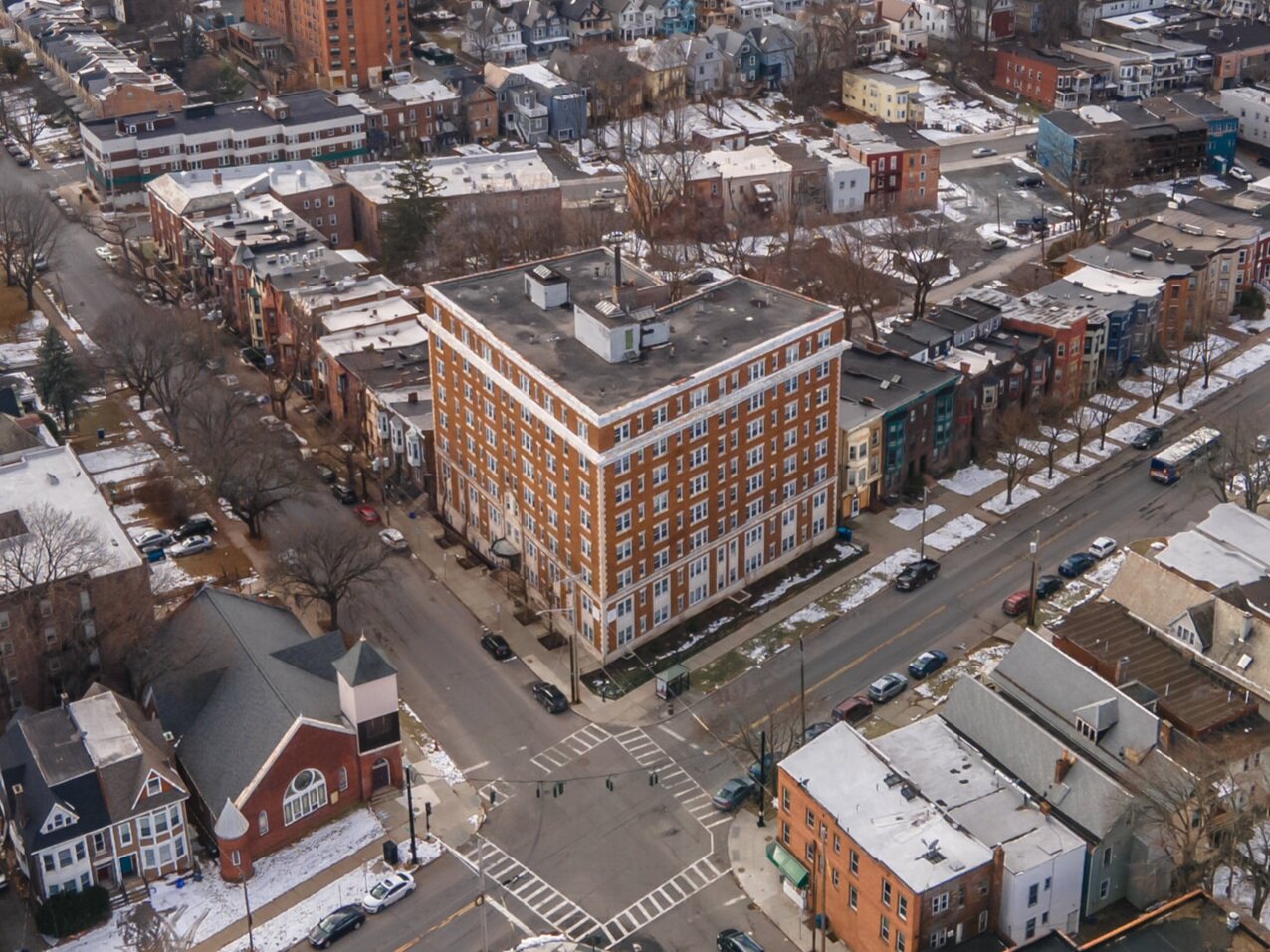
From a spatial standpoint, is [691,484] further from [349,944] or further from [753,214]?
[753,214]

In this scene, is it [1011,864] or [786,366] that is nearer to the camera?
[1011,864]

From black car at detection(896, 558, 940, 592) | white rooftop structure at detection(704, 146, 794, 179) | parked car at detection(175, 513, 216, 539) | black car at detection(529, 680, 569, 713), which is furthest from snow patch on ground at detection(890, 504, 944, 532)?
white rooftop structure at detection(704, 146, 794, 179)

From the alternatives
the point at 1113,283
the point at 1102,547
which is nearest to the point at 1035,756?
the point at 1102,547

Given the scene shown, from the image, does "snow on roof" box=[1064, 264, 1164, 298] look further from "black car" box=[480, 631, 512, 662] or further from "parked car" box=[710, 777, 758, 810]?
"parked car" box=[710, 777, 758, 810]

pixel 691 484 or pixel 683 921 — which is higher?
pixel 691 484

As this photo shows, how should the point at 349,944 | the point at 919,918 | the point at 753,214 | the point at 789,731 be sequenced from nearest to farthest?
the point at 919,918 < the point at 349,944 < the point at 789,731 < the point at 753,214

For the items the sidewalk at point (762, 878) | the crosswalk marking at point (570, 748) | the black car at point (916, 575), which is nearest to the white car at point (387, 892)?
the crosswalk marking at point (570, 748)

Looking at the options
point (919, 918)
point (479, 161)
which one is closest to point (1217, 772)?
point (919, 918)
